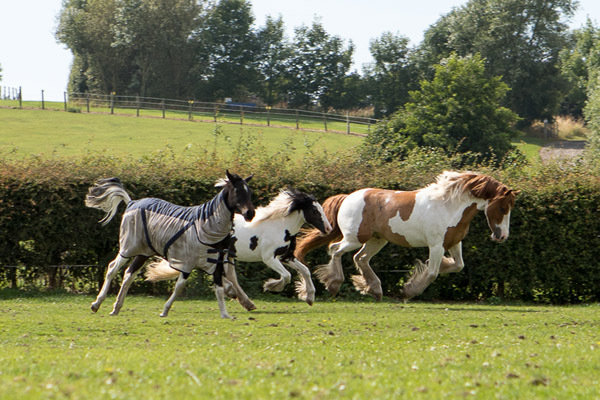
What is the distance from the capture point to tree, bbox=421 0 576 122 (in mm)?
76812

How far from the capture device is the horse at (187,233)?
11484 mm

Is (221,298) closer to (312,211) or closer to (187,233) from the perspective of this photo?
(187,233)

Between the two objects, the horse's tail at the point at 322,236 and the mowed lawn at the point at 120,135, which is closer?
the horse's tail at the point at 322,236

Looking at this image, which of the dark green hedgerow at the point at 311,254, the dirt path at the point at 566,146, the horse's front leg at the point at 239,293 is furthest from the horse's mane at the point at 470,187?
the dirt path at the point at 566,146

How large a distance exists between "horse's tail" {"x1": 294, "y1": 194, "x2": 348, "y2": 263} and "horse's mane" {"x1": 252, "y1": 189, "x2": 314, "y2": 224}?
106 cm

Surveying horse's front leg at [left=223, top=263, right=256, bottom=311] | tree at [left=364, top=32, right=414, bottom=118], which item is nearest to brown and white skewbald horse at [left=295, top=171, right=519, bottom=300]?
horse's front leg at [left=223, top=263, right=256, bottom=311]

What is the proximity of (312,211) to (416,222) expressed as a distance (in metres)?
2.00

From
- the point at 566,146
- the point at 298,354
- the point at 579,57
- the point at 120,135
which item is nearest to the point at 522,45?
the point at 579,57

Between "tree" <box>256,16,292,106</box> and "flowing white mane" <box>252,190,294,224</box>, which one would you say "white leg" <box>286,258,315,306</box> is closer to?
"flowing white mane" <box>252,190,294,224</box>

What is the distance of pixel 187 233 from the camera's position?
1181 cm

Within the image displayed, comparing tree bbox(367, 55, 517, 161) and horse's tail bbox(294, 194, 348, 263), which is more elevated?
tree bbox(367, 55, 517, 161)

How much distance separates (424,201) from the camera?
14.7 meters

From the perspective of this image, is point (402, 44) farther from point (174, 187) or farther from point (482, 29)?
point (174, 187)

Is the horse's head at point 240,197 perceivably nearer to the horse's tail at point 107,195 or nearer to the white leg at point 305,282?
the horse's tail at point 107,195
